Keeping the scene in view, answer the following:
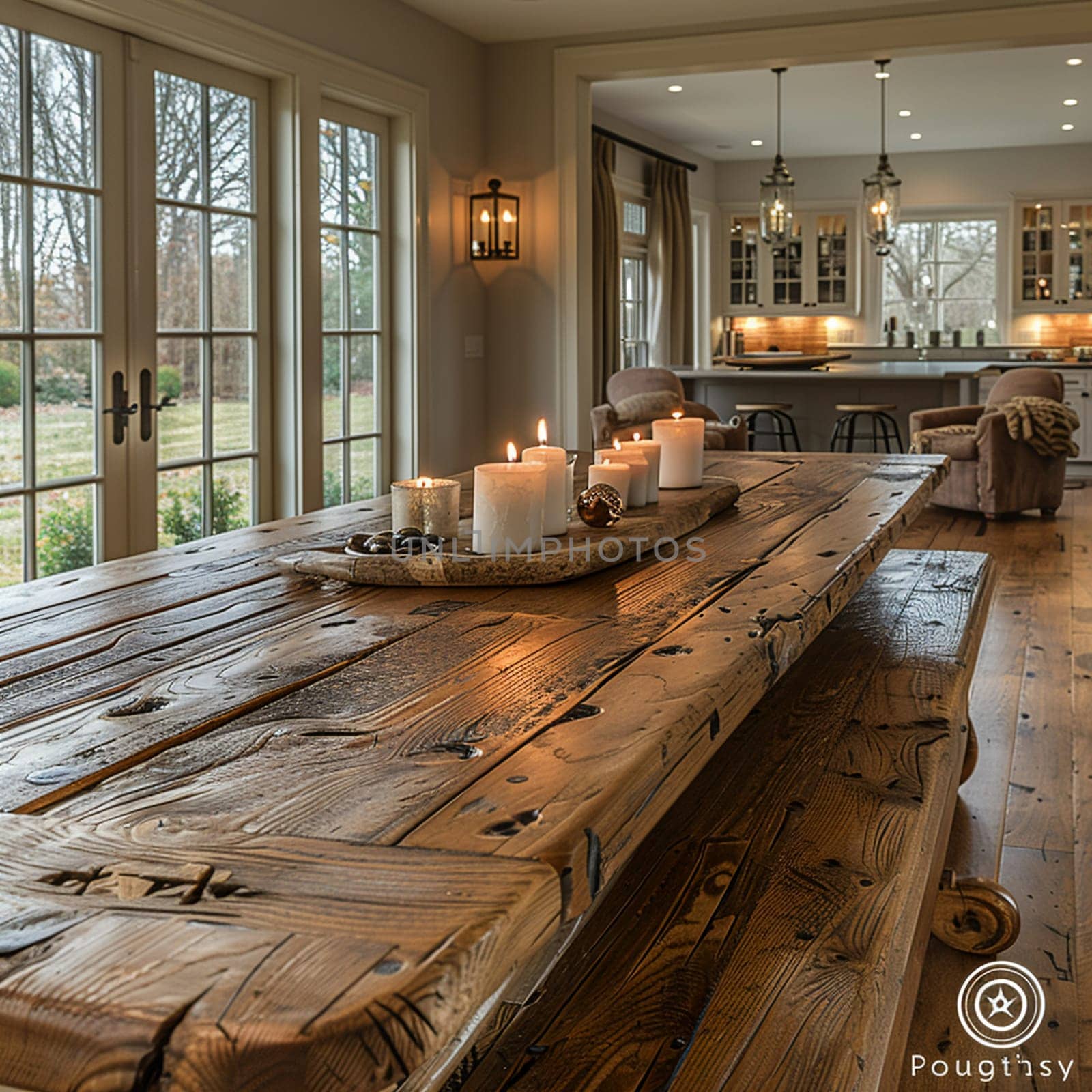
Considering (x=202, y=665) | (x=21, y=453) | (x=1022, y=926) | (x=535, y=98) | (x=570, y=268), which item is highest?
(x=535, y=98)

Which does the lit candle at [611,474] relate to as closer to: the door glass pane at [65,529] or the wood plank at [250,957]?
the wood plank at [250,957]

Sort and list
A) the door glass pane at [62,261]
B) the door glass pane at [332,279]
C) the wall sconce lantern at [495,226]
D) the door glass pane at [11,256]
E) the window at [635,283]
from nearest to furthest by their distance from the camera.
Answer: the door glass pane at [11,256] → the door glass pane at [62,261] → the door glass pane at [332,279] → the wall sconce lantern at [495,226] → the window at [635,283]

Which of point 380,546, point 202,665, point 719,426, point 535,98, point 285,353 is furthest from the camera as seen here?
point 719,426

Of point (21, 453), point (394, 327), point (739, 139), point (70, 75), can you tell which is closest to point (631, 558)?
point (21, 453)

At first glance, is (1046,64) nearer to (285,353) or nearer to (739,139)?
(739,139)

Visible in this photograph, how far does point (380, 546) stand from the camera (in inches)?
70.8

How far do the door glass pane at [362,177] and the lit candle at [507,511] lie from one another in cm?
401

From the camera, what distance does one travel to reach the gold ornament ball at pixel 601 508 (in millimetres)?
1992

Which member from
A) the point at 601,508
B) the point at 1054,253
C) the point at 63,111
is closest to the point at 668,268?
the point at 1054,253

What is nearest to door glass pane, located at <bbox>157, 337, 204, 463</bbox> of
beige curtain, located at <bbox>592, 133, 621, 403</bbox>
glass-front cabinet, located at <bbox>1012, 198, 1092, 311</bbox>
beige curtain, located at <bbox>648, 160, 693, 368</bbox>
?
beige curtain, located at <bbox>592, 133, 621, 403</bbox>

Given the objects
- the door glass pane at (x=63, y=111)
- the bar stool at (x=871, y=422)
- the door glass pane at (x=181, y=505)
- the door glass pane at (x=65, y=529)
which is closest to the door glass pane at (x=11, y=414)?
the door glass pane at (x=65, y=529)

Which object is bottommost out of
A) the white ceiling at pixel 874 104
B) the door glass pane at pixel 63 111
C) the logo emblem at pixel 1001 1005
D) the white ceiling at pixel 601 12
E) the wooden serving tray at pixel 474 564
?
the logo emblem at pixel 1001 1005

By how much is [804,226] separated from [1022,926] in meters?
11.1

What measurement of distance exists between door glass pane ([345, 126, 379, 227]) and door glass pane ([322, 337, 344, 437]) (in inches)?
23.0
